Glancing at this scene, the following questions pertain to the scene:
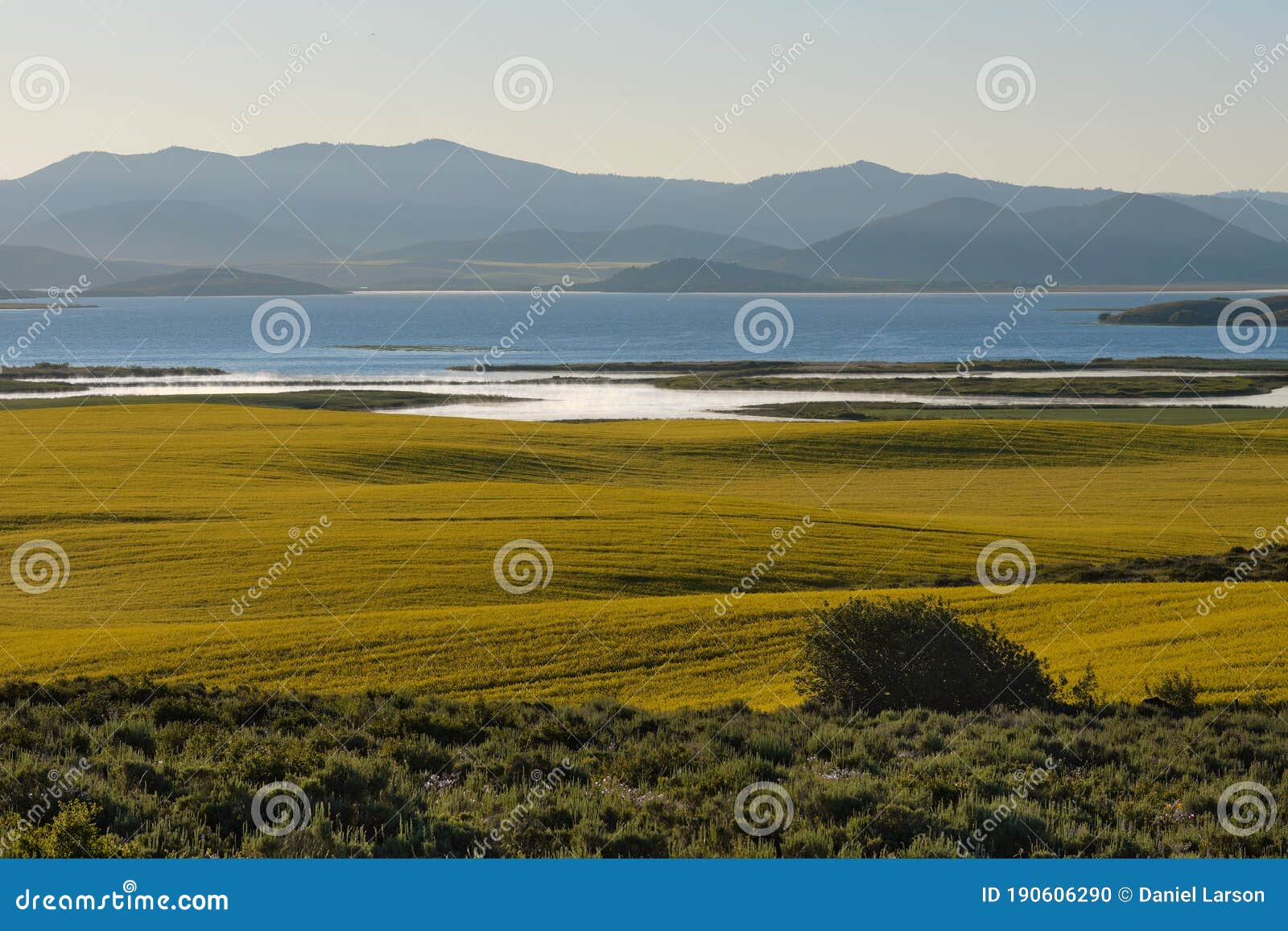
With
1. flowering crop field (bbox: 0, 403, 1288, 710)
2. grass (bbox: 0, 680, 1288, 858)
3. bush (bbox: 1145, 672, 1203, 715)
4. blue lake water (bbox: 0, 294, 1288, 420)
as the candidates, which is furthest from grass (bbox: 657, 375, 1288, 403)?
grass (bbox: 0, 680, 1288, 858)

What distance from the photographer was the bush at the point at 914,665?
14023 mm

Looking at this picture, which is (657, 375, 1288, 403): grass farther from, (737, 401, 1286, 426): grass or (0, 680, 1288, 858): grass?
(0, 680, 1288, 858): grass

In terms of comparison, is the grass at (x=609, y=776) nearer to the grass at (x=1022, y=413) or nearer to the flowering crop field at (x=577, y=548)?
the flowering crop field at (x=577, y=548)

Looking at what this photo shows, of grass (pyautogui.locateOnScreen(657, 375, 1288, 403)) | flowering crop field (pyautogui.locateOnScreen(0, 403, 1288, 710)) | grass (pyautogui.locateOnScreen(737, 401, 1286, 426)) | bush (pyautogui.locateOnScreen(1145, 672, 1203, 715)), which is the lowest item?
bush (pyautogui.locateOnScreen(1145, 672, 1203, 715))

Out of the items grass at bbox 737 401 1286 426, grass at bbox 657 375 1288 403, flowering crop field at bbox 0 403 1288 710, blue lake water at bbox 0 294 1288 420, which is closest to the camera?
flowering crop field at bbox 0 403 1288 710

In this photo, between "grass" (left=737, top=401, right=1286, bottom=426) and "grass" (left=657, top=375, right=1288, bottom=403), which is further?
"grass" (left=657, top=375, right=1288, bottom=403)

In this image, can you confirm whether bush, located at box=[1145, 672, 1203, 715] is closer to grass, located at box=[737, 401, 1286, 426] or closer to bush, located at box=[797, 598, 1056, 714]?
bush, located at box=[797, 598, 1056, 714]

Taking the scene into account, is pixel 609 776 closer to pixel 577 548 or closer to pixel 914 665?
pixel 914 665

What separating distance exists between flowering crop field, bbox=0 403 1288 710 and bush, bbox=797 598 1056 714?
1.28m

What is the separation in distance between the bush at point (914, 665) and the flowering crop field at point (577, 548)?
128cm

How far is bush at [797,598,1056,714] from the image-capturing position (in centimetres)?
1402

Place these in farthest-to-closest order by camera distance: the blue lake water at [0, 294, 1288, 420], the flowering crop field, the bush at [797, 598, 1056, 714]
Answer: the blue lake water at [0, 294, 1288, 420] → the flowering crop field → the bush at [797, 598, 1056, 714]

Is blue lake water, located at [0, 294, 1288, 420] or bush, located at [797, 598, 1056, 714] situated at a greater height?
blue lake water, located at [0, 294, 1288, 420]

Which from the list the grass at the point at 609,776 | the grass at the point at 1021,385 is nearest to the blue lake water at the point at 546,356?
the grass at the point at 1021,385
